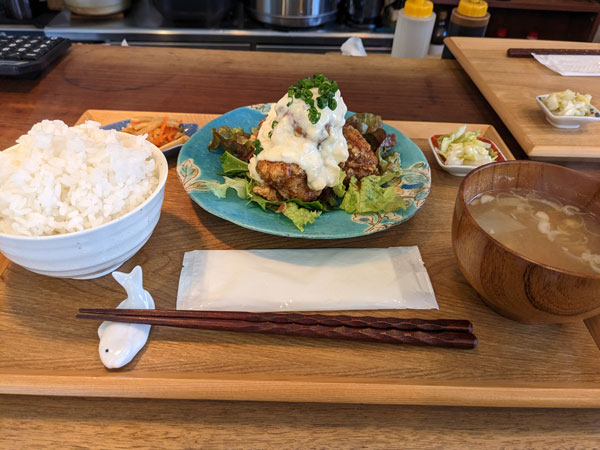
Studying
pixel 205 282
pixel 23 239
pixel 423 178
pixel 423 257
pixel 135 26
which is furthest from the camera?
pixel 135 26

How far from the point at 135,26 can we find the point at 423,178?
11.8 feet

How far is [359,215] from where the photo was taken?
1271mm

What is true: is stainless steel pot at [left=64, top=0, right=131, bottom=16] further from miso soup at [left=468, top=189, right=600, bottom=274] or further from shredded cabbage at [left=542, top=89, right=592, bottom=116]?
miso soup at [left=468, top=189, right=600, bottom=274]

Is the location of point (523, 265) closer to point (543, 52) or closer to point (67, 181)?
point (67, 181)

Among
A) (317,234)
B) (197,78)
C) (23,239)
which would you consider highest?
(23,239)

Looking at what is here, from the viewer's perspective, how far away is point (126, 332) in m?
0.94

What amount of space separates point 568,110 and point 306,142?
122 cm

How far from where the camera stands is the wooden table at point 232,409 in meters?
0.88

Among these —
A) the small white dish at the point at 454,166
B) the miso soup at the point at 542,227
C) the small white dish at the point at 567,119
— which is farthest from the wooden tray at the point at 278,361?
the small white dish at the point at 567,119

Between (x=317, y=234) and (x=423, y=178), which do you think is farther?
(x=423, y=178)

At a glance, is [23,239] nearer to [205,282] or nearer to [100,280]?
[100,280]

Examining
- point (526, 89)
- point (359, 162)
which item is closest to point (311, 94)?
point (359, 162)

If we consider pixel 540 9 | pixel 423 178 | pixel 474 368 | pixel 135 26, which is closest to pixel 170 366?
pixel 474 368

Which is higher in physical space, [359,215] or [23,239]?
[23,239]
